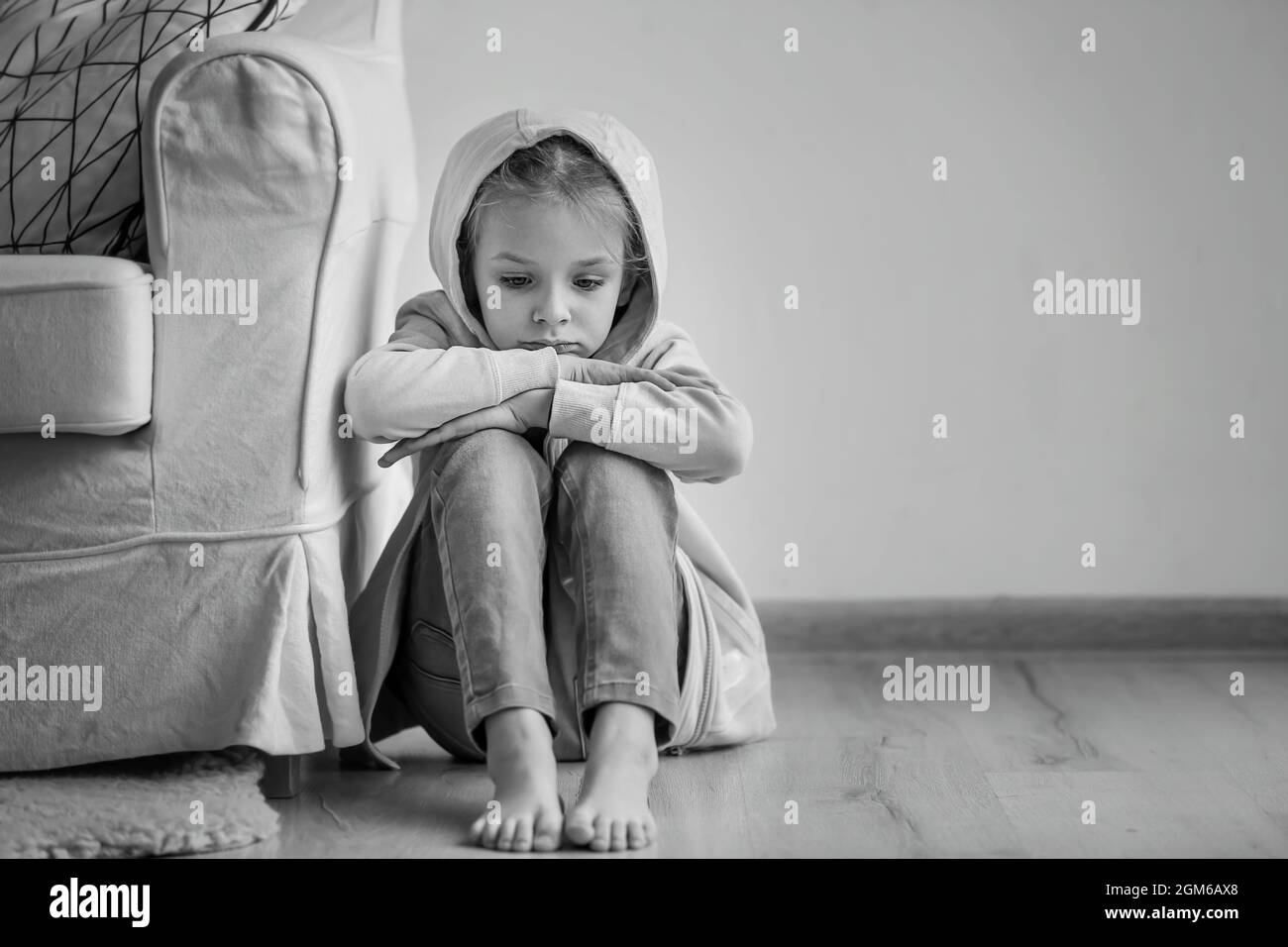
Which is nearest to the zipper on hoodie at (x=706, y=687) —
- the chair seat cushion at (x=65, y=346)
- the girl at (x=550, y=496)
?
the girl at (x=550, y=496)

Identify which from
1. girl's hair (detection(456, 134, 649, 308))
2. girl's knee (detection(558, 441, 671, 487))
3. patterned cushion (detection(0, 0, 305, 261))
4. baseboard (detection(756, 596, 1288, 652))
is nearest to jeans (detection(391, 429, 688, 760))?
girl's knee (detection(558, 441, 671, 487))

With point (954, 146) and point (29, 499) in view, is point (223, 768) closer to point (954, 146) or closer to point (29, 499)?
point (29, 499)

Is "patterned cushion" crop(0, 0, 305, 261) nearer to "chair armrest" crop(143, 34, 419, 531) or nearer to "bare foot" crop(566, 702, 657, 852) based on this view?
"chair armrest" crop(143, 34, 419, 531)

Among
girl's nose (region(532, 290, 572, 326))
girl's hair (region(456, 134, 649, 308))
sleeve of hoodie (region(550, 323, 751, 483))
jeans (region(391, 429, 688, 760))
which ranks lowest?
jeans (region(391, 429, 688, 760))

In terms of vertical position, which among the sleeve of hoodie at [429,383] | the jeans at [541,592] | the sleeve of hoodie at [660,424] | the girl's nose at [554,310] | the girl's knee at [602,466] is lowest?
the jeans at [541,592]

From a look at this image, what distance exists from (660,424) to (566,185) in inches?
9.7

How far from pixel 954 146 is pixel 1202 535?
63 cm

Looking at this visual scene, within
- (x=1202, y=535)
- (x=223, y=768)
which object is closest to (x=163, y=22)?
(x=223, y=768)

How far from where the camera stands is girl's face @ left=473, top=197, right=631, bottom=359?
1.35 m

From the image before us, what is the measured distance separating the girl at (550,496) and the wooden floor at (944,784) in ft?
0.18

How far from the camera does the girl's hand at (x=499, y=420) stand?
130cm

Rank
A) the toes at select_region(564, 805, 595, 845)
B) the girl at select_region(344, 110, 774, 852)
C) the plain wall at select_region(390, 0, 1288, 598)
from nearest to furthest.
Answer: the toes at select_region(564, 805, 595, 845)
the girl at select_region(344, 110, 774, 852)
the plain wall at select_region(390, 0, 1288, 598)

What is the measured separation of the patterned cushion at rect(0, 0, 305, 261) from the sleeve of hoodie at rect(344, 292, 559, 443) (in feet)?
0.98

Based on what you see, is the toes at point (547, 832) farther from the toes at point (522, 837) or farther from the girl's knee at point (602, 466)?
the girl's knee at point (602, 466)
